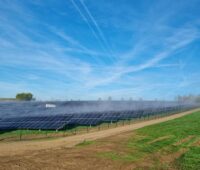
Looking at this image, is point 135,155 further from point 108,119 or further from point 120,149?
point 108,119

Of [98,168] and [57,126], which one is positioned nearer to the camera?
[98,168]

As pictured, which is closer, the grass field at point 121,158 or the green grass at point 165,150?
the grass field at point 121,158

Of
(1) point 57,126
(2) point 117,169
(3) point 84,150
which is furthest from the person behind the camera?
(1) point 57,126

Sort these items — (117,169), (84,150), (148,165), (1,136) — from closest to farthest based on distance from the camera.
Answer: (117,169)
(148,165)
(84,150)
(1,136)

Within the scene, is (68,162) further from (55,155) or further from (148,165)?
(148,165)

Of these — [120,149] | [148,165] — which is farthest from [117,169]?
[120,149]

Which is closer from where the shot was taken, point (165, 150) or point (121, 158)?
point (121, 158)

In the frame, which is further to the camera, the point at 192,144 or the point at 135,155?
the point at 192,144

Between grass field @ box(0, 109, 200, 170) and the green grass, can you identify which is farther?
the green grass

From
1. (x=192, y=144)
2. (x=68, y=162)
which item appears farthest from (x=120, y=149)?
(x=192, y=144)

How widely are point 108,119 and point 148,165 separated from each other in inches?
1314

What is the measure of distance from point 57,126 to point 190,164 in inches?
974

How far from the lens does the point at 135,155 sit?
16.4 m

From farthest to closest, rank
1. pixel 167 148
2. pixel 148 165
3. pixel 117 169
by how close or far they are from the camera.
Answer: pixel 167 148 < pixel 148 165 < pixel 117 169
